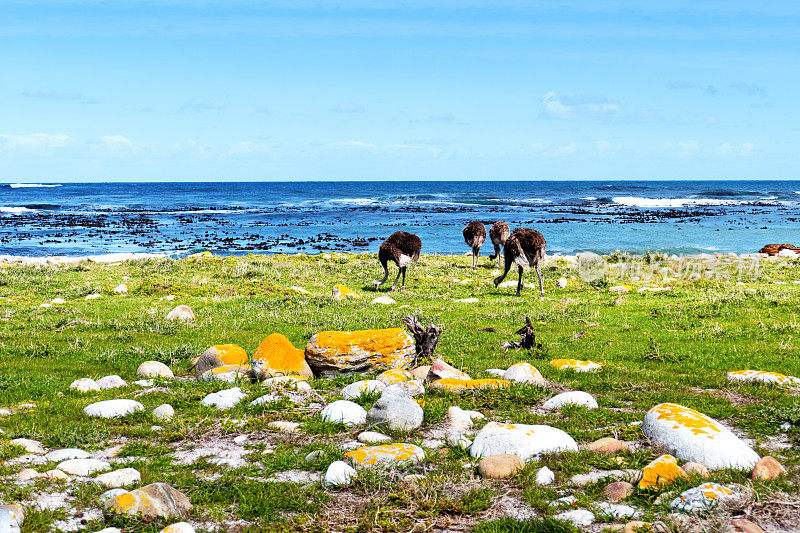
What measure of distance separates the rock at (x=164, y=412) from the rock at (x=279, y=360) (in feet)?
6.37

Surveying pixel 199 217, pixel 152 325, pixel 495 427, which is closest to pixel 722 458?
pixel 495 427

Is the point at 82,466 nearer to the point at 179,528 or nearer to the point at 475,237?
the point at 179,528

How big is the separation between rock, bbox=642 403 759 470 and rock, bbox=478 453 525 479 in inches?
68.4

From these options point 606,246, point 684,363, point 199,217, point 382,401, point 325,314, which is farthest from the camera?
point 199,217

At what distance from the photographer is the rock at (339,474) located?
6.54 m

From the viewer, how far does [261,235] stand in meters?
58.9

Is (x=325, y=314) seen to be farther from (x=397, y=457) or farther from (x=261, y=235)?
(x=261, y=235)

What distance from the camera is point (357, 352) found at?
36.3ft

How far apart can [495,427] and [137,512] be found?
409 cm

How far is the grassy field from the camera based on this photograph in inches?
238

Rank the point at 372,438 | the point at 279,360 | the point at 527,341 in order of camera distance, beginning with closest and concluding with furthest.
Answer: the point at 372,438
the point at 279,360
the point at 527,341

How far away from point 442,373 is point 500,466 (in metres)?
3.79

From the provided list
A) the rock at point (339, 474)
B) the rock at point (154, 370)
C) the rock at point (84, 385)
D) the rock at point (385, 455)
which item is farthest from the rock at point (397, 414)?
the rock at point (84, 385)

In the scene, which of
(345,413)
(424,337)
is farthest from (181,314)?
(345,413)
